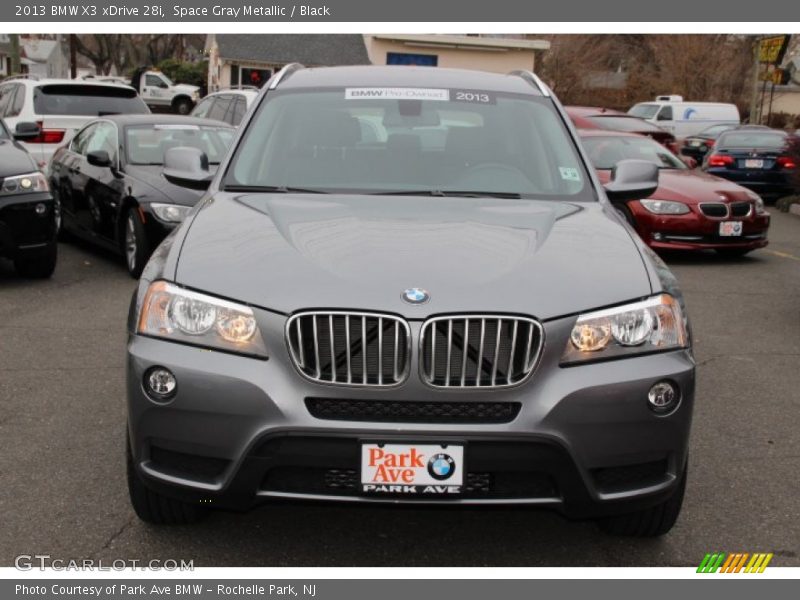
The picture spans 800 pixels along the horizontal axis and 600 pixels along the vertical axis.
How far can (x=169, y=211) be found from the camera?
921cm

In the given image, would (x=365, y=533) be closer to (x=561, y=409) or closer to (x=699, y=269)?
(x=561, y=409)

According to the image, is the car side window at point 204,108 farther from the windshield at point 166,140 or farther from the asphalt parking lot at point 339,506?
the asphalt parking lot at point 339,506

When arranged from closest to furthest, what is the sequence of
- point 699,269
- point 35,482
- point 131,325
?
point 131,325 → point 35,482 → point 699,269

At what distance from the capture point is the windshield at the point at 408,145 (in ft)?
15.2

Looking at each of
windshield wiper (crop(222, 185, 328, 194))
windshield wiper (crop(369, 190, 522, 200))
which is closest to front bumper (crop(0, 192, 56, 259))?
windshield wiper (crop(222, 185, 328, 194))

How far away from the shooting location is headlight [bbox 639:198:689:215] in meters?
11.5

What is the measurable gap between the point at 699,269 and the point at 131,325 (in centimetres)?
881

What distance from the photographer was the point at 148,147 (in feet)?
33.7

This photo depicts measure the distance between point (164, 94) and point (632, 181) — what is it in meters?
47.1

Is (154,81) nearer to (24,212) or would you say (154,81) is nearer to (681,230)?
(681,230)

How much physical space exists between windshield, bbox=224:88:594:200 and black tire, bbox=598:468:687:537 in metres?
1.45

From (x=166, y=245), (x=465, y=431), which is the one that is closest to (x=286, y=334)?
(x=465, y=431)

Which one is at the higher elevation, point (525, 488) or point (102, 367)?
point (525, 488)

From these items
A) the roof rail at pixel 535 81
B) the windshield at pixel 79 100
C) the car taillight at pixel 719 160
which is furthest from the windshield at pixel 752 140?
the roof rail at pixel 535 81
